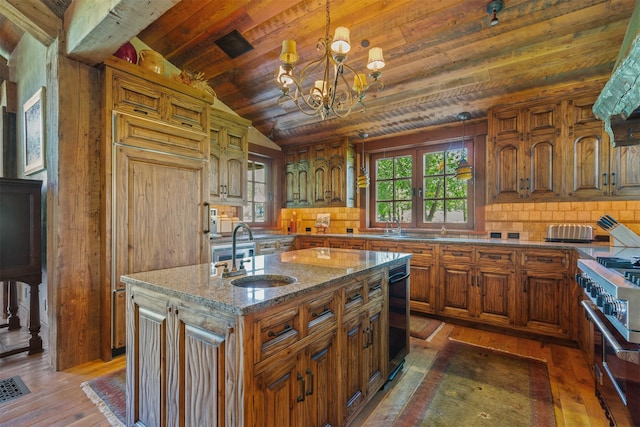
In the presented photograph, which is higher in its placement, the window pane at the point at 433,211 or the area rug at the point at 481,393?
the window pane at the point at 433,211

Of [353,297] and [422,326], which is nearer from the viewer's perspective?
[353,297]

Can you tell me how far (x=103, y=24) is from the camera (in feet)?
6.47

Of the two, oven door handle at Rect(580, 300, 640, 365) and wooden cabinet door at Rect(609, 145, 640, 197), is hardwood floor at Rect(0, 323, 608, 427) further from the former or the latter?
wooden cabinet door at Rect(609, 145, 640, 197)

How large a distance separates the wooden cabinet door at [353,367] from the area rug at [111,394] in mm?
1320

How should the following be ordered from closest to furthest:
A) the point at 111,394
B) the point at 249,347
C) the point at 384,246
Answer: the point at 249,347
the point at 111,394
the point at 384,246

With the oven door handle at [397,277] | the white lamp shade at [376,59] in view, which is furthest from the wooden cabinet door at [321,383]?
the white lamp shade at [376,59]

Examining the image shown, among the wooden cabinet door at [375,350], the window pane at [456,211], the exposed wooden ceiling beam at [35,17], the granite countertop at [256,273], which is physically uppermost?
the exposed wooden ceiling beam at [35,17]

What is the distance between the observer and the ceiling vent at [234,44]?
11.6 ft

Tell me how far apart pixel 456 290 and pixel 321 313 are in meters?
2.45

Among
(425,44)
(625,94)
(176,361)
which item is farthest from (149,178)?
(625,94)

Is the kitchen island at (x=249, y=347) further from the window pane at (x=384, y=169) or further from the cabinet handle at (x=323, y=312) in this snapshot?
the window pane at (x=384, y=169)

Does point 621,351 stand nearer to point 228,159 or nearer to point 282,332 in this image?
point 282,332

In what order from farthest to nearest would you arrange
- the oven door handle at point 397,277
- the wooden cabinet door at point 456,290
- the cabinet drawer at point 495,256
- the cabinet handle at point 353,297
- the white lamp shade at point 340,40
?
the wooden cabinet door at point 456,290, the cabinet drawer at point 495,256, the oven door handle at point 397,277, the white lamp shade at point 340,40, the cabinet handle at point 353,297

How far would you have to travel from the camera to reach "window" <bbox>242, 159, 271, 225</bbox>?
16.7 ft
